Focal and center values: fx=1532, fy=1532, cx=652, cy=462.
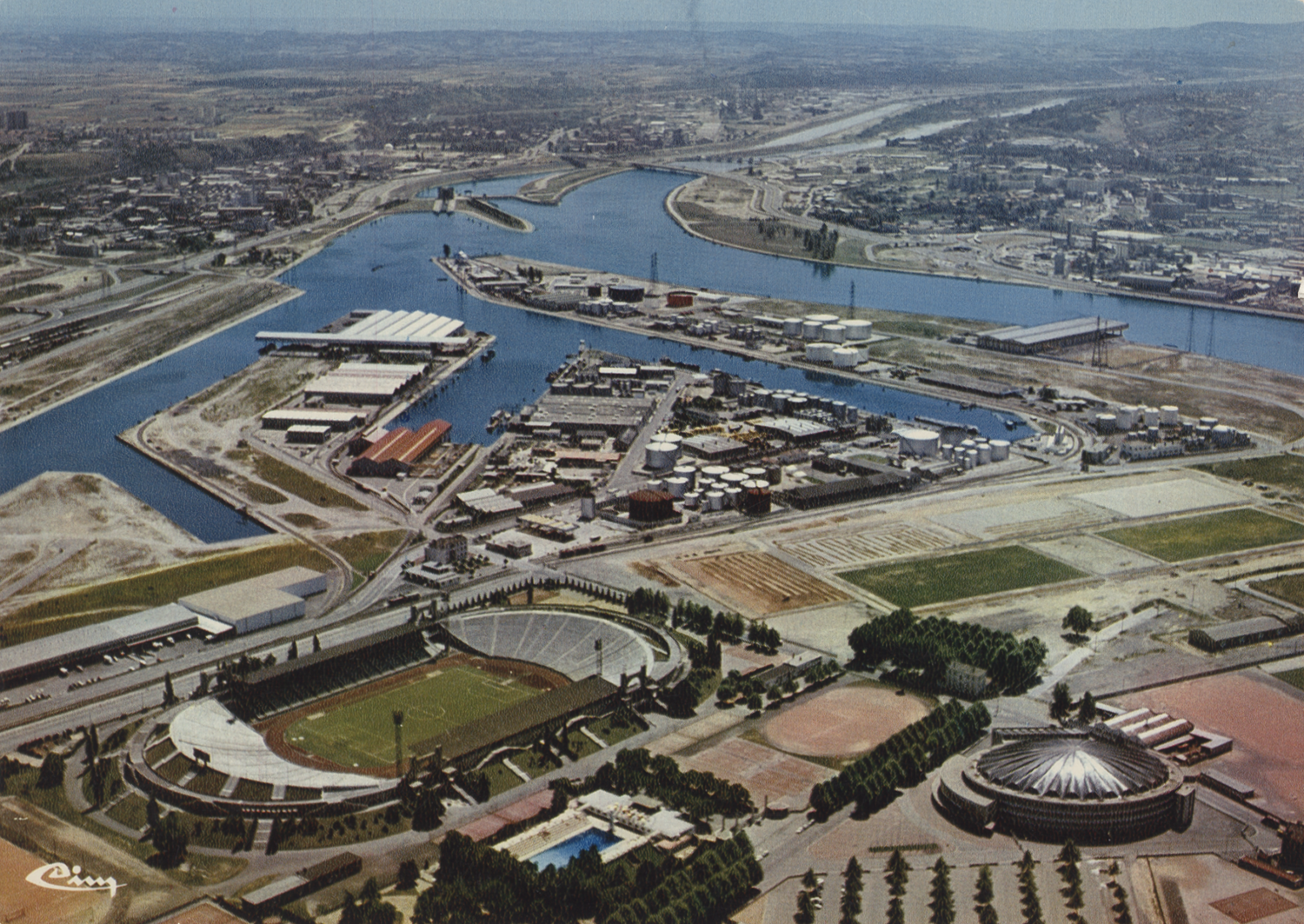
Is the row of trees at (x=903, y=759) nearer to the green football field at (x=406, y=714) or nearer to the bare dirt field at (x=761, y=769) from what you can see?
the bare dirt field at (x=761, y=769)

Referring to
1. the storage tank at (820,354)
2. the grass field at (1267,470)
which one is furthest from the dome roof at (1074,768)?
the storage tank at (820,354)

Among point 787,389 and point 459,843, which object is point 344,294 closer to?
point 787,389

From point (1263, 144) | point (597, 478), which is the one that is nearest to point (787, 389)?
point (597, 478)

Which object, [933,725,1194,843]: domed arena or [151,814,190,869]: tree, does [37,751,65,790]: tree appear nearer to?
[151,814,190,869]: tree

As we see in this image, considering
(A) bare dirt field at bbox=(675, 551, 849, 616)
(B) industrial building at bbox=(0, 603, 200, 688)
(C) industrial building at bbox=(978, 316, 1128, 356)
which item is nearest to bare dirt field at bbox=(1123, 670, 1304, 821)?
(A) bare dirt field at bbox=(675, 551, 849, 616)

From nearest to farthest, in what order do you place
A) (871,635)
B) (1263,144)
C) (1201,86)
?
1. (871,635)
2. (1263,144)
3. (1201,86)

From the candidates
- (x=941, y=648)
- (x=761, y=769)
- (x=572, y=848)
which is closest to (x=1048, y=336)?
(x=941, y=648)

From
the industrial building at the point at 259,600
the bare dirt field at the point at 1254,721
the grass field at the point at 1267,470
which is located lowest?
the grass field at the point at 1267,470

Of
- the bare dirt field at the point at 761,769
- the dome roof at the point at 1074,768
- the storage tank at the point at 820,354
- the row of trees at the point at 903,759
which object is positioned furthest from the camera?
the storage tank at the point at 820,354
